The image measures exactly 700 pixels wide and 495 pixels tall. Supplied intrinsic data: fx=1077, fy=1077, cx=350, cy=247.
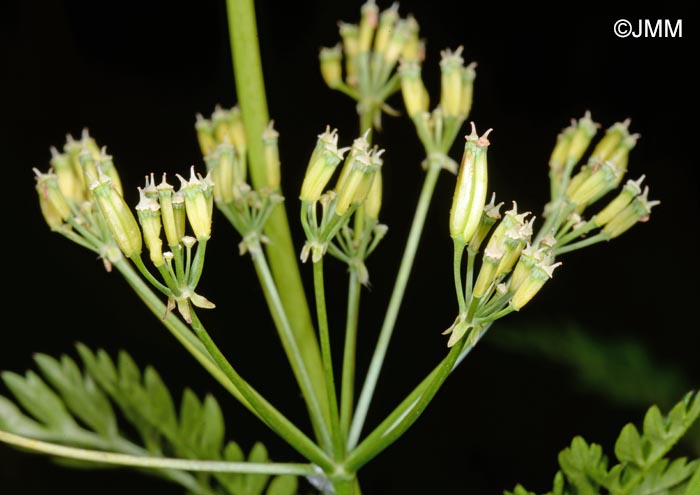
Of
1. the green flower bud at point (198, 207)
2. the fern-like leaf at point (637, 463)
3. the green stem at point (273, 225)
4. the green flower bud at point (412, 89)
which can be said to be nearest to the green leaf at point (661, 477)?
the fern-like leaf at point (637, 463)

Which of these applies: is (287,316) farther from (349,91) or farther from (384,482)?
(384,482)

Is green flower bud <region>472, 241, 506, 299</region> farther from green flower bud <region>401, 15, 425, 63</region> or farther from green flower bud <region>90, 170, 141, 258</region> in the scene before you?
green flower bud <region>401, 15, 425, 63</region>

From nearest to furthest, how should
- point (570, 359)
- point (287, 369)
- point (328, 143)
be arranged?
point (328, 143)
point (570, 359)
point (287, 369)

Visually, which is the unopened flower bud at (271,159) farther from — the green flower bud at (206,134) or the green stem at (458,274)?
the green stem at (458,274)

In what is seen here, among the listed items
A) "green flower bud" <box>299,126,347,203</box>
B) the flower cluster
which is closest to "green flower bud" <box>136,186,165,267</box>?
the flower cluster

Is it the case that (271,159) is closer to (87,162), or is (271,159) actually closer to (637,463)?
(87,162)

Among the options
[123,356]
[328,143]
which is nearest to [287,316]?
[123,356]
